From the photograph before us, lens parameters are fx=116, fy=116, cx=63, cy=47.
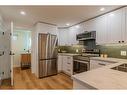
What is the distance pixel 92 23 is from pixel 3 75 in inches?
146

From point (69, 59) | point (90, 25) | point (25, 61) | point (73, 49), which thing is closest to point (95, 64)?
point (90, 25)

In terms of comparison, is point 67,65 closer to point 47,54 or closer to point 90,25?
point 47,54

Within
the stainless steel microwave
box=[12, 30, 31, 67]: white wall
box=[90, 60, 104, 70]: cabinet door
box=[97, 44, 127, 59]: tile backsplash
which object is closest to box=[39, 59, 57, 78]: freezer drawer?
the stainless steel microwave

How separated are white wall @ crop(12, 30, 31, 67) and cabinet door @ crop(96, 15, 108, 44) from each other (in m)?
4.85

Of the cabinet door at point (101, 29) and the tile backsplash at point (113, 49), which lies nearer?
the tile backsplash at point (113, 49)

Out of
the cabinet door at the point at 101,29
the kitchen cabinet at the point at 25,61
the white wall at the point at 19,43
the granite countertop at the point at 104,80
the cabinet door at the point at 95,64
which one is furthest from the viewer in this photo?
the white wall at the point at 19,43

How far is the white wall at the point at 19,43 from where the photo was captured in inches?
266

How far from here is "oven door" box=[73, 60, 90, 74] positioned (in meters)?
3.62

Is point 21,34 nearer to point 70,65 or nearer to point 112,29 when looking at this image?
point 70,65

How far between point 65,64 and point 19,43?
3423mm

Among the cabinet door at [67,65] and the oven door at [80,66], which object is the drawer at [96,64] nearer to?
the oven door at [80,66]

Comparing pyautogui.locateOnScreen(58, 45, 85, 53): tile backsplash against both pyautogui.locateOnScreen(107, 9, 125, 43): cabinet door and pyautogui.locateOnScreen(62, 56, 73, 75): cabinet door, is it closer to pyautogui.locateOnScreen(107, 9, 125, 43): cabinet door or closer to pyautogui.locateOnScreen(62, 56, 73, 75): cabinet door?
pyautogui.locateOnScreen(62, 56, 73, 75): cabinet door

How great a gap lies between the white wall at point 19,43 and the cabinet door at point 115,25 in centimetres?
528

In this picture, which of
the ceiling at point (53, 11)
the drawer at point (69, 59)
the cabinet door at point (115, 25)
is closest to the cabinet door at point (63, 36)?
the drawer at point (69, 59)
